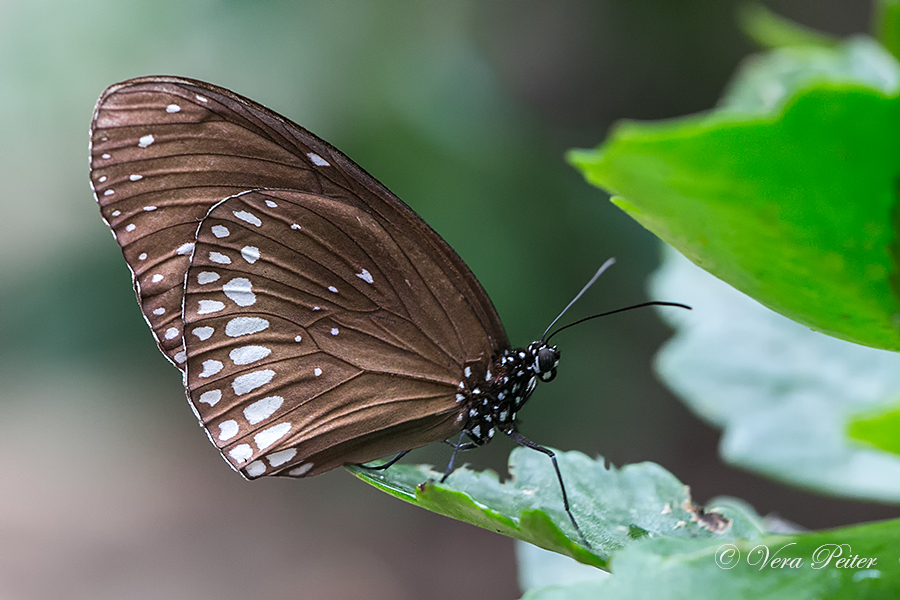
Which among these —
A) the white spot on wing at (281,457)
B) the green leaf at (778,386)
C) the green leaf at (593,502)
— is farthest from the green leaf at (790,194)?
the white spot on wing at (281,457)

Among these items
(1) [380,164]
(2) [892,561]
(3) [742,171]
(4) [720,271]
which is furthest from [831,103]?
(1) [380,164]

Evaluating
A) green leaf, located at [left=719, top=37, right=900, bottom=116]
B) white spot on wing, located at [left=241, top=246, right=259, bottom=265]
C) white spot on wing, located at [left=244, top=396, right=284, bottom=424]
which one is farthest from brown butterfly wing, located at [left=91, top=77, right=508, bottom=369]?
green leaf, located at [left=719, top=37, right=900, bottom=116]

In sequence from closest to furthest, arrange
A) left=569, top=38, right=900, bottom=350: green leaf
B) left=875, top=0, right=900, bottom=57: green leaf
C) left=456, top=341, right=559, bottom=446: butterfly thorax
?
left=569, top=38, right=900, bottom=350: green leaf, left=875, top=0, right=900, bottom=57: green leaf, left=456, top=341, right=559, bottom=446: butterfly thorax

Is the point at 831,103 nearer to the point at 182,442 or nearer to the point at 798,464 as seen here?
the point at 798,464

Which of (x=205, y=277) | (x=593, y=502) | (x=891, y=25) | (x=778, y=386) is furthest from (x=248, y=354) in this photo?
(x=891, y=25)

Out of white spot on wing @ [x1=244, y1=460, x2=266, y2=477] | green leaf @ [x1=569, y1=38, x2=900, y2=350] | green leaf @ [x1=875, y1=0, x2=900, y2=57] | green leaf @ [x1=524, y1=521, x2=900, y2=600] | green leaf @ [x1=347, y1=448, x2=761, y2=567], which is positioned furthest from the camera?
white spot on wing @ [x1=244, y1=460, x2=266, y2=477]
